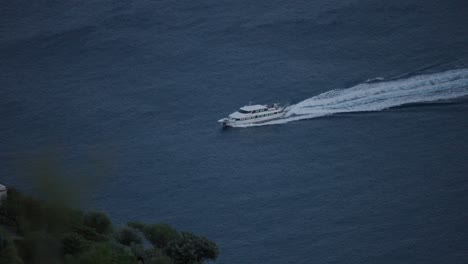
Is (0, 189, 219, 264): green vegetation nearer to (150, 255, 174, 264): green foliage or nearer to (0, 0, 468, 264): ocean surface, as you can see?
(150, 255, 174, 264): green foliage

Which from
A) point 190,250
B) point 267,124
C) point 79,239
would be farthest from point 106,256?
point 267,124

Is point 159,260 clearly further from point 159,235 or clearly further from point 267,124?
point 267,124

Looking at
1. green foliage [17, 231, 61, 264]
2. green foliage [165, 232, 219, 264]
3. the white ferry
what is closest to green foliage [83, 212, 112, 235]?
green foliage [165, 232, 219, 264]

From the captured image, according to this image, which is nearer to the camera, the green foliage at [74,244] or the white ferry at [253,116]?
the green foliage at [74,244]

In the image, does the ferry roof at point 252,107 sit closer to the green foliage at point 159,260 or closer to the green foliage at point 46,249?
the green foliage at point 159,260

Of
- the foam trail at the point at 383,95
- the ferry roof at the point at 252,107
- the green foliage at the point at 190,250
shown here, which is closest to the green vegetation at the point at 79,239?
the green foliage at the point at 190,250
